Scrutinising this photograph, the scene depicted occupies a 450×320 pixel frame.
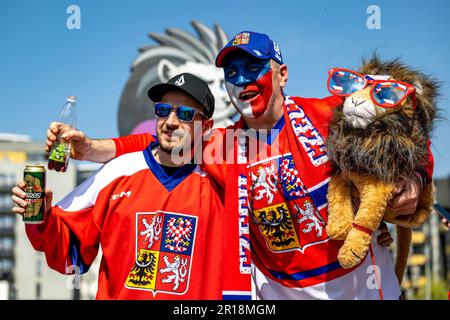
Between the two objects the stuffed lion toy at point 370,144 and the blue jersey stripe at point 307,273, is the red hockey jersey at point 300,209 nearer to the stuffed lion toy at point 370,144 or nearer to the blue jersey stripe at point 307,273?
the blue jersey stripe at point 307,273

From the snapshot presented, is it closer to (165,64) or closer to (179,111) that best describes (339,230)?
(179,111)

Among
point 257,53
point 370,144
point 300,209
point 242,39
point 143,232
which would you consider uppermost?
point 242,39

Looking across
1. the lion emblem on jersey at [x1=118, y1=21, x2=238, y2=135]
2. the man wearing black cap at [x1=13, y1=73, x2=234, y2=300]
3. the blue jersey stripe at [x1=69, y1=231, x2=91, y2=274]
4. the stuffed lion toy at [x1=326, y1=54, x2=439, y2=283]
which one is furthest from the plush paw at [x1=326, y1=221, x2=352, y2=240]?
the lion emblem on jersey at [x1=118, y1=21, x2=238, y2=135]

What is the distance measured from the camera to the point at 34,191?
12.2ft

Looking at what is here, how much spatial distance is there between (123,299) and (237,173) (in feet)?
3.56

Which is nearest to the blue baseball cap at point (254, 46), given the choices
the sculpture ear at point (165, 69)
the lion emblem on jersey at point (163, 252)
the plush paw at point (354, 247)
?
the lion emblem on jersey at point (163, 252)

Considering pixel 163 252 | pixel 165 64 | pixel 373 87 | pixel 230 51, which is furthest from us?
pixel 165 64

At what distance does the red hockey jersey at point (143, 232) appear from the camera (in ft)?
12.8

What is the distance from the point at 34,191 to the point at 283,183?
156 centimetres

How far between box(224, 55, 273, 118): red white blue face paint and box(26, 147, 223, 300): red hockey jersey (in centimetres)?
56

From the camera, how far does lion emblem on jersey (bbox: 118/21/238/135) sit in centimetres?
1588

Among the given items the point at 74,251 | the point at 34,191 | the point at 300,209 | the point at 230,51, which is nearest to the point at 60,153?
the point at 34,191
